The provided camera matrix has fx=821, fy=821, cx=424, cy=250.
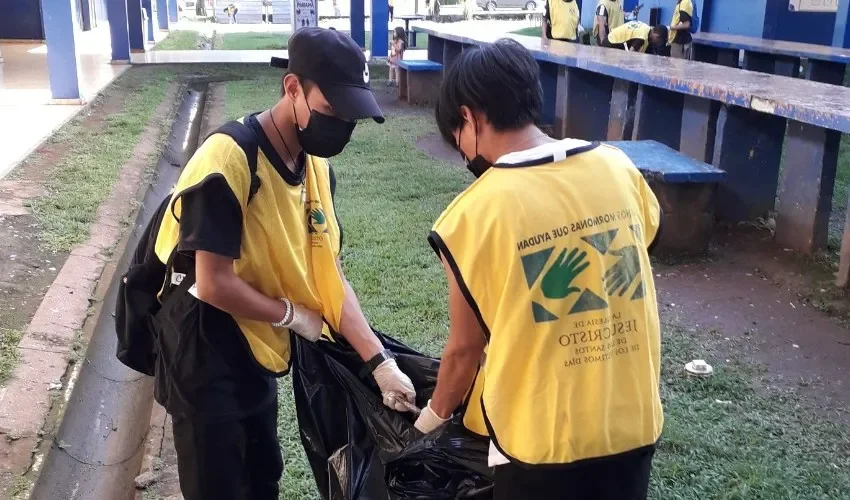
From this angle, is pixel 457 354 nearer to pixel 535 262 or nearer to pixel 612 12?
pixel 535 262

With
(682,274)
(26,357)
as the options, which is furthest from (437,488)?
(682,274)

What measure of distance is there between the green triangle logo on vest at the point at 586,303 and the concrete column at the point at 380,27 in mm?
16608

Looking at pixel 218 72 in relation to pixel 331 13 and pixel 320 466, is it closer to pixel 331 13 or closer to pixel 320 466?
pixel 320 466

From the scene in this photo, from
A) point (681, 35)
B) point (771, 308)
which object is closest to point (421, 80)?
point (681, 35)

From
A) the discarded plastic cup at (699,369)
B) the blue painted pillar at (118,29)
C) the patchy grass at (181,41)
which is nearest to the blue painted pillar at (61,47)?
the blue painted pillar at (118,29)

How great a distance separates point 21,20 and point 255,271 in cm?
2018

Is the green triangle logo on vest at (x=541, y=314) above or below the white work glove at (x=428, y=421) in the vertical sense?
above

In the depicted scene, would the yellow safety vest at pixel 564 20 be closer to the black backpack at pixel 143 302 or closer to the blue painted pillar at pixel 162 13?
the black backpack at pixel 143 302

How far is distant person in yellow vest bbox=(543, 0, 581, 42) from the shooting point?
11.8 meters

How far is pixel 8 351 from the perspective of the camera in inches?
152

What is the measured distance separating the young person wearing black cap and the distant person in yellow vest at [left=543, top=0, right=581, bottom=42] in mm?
10263

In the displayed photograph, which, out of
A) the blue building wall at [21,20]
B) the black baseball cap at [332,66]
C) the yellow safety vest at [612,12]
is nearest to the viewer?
the black baseball cap at [332,66]

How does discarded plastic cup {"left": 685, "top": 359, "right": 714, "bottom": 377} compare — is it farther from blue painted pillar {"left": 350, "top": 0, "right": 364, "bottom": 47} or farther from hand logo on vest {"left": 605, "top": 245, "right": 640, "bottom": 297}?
blue painted pillar {"left": 350, "top": 0, "right": 364, "bottom": 47}

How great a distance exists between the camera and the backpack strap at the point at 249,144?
1850 mm
